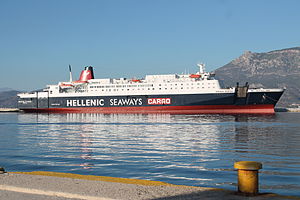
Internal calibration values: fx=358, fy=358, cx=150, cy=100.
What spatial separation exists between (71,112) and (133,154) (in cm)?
5741

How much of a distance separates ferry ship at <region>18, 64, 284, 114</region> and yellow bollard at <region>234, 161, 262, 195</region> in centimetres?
5296

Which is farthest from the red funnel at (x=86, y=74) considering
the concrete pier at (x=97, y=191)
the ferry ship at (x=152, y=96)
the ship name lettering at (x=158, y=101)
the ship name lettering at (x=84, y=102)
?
the concrete pier at (x=97, y=191)

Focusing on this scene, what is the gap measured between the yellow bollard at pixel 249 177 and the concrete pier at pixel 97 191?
0.62 feet

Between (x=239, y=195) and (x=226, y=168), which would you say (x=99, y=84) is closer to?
(x=226, y=168)

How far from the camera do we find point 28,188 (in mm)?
6508

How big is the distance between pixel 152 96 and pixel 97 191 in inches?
2248

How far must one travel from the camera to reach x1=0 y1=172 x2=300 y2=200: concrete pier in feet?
19.8

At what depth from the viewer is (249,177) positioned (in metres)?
6.25

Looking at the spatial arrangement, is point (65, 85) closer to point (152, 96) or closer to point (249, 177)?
point (152, 96)

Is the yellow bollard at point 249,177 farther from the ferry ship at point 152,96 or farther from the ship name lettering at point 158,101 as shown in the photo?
the ship name lettering at point 158,101

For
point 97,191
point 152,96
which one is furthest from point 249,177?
point 152,96

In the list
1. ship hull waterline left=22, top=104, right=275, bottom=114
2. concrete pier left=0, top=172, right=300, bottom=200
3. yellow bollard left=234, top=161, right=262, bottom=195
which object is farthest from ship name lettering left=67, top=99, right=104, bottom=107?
yellow bollard left=234, top=161, right=262, bottom=195

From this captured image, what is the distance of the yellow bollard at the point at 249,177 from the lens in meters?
6.19

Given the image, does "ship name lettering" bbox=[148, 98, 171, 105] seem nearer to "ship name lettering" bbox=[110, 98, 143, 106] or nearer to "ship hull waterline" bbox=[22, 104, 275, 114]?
"ship hull waterline" bbox=[22, 104, 275, 114]
